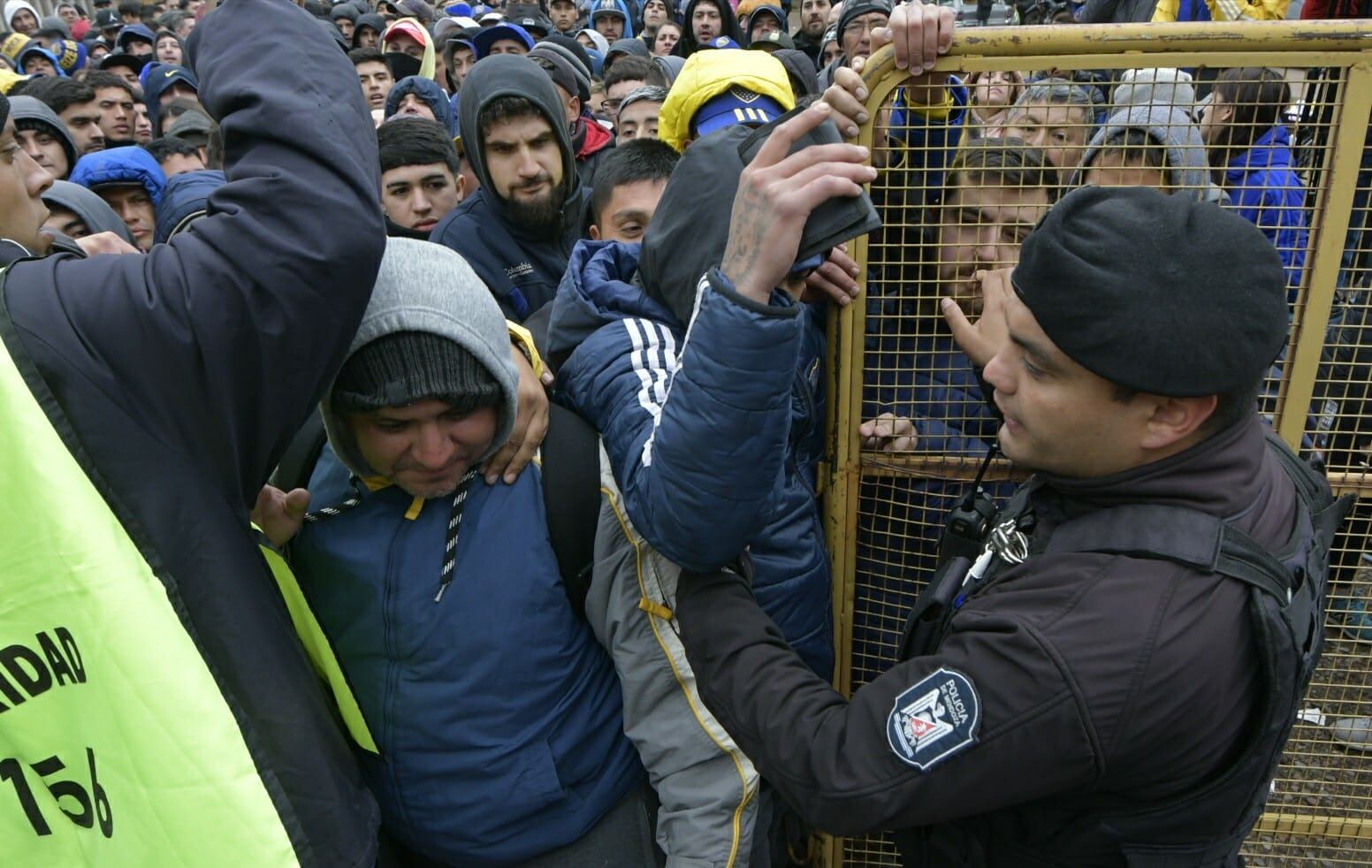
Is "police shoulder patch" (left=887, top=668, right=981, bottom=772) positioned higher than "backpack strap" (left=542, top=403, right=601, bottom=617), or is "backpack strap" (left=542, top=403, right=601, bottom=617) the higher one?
"backpack strap" (left=542, top=403, right=601, bottom=617)

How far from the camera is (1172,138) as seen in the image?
6.34 feet

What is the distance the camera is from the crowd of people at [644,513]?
3.46 feet

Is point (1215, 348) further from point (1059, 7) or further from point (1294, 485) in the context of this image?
point (1059, 7)

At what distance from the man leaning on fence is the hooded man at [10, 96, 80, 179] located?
5.04 meters

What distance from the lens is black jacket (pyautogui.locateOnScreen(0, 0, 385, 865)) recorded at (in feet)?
3.45

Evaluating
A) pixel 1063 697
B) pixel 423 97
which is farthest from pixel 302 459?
pixel 423 97

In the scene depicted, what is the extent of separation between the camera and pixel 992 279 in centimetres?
175

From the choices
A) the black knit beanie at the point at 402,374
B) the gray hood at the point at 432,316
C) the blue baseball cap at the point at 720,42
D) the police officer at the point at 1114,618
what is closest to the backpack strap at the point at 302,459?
the gray hood at the point at 432,316

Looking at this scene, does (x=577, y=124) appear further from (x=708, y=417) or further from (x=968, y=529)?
(x=708, y=417)

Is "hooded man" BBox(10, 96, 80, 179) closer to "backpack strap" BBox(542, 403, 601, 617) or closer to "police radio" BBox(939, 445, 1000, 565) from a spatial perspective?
"backpack strap" BBox(542, 403, 601, 617)

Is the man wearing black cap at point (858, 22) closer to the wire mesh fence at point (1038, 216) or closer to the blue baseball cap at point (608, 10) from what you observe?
the wire mesh fence at point (1038, 216)

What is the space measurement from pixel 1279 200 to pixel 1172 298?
1.16 metres

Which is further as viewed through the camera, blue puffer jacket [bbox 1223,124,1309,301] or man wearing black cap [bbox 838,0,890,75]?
man wearing black cap [bbox 838,0,890,75]

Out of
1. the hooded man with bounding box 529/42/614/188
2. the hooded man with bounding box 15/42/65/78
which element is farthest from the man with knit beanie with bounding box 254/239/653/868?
the hooded man with bounding box 15/42/65/78
